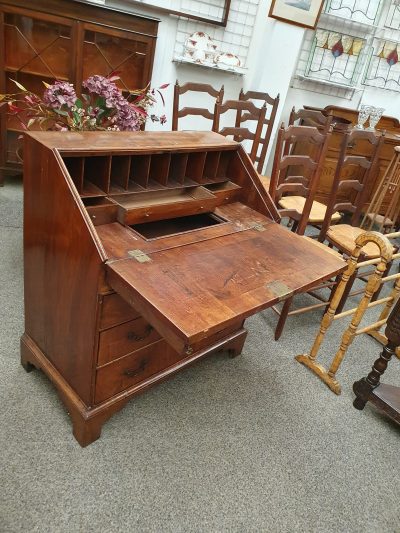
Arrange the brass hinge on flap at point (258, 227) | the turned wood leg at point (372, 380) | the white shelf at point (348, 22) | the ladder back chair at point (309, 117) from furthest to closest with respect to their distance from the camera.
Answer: the white shelf at point (348, 22) < the ladder back chair at point (309, 117) < the turned wood leg at point (372, 380) < the brass hinge on flap at point (258, 227)

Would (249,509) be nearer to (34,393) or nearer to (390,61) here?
(34,393)

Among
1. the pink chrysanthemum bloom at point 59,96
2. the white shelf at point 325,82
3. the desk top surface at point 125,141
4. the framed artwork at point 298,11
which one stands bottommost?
the desk top surface at point 125,141

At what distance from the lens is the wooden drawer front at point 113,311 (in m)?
1.26

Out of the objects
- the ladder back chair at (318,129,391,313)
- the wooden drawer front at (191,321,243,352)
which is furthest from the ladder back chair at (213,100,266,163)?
the wooden drawer front at (191,321,243,352)

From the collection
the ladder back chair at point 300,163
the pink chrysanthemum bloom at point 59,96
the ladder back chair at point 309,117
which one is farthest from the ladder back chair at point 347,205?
the pink chrysanthemum bloom at point 59,96

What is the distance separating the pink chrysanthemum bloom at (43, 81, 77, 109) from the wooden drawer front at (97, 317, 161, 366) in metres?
1.10

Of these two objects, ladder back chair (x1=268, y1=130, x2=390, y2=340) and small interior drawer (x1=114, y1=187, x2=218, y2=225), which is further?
ladder back chair (x1=268, y1=130, x2=390, y2=340)

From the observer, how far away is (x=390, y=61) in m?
4.20

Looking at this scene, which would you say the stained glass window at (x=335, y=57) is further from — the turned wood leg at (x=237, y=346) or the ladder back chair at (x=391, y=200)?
the turned wood leg at (x=237, y=346)

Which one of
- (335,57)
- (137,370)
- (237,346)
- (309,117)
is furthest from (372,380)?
(335,57)

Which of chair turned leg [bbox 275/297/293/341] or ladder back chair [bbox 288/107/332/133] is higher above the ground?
ladder back chair [bbox 288/107/332/133]

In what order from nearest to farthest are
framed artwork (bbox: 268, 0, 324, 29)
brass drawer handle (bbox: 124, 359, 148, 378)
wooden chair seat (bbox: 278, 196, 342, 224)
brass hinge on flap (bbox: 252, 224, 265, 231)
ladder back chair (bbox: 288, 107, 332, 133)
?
brass drawer handle (bbox: 124, 359, 148, 378)
brass hinge on flap (bbox: 252, 224, 265, 231)
wooden chair seat (bbox: 278, 196, 342, 224)
ladder back chair (bbox: 288, 107, 332, 133)
framed artwork (bbox: 268, 0, 324, 29)

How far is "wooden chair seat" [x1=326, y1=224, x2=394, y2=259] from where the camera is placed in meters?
2.46

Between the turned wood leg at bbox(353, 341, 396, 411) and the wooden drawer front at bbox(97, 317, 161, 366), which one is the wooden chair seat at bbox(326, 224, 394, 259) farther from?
the wooden drawer front at bbox(97, 317, 161, 366)
